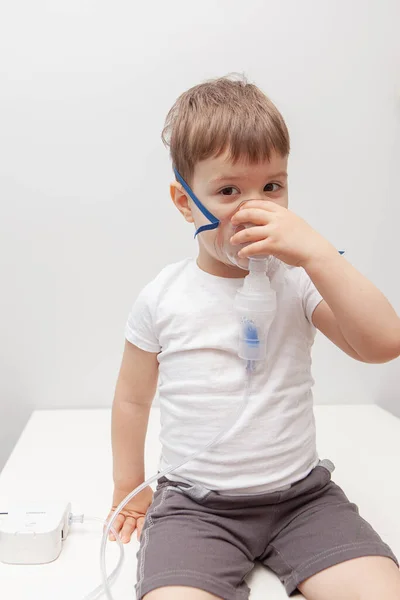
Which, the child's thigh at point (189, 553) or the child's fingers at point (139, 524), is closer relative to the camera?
the child's thigh at point (189, 553)

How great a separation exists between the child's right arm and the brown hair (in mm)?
297

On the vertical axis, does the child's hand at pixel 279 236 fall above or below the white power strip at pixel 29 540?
above

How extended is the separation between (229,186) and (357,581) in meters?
0.47

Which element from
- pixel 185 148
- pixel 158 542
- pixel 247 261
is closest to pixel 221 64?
pixel 185 148

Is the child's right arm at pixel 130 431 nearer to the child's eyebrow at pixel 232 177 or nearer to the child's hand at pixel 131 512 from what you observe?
the child's hand at pixel 131 512

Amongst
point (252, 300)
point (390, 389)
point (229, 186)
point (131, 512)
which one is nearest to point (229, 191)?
Result: point (229, 186)

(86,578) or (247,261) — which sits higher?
(247,261)

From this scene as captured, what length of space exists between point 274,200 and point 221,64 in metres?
0.63

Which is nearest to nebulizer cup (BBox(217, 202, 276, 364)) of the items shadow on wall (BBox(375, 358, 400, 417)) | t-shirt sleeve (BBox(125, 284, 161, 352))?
t-shirt sleeve (BBox(125, 284, 161, 352))

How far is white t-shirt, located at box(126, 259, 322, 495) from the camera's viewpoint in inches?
30.5

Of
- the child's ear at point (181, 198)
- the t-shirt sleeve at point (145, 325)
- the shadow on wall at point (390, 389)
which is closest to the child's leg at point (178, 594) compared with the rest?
the t-shirt sleeve at point (145, 325)

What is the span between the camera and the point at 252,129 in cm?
73

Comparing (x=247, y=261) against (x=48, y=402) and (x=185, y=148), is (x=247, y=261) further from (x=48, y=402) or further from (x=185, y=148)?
(x=48, y=402)

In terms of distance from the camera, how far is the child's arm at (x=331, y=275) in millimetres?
681
